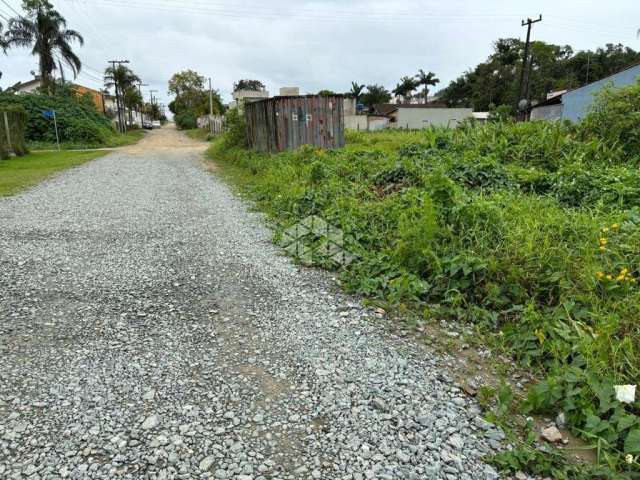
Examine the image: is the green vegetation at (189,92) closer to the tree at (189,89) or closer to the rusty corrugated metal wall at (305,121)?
the tree at (189,89)

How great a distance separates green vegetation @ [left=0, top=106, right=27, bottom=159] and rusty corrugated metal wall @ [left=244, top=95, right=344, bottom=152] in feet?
33.1

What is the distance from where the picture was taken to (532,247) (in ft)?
12.6

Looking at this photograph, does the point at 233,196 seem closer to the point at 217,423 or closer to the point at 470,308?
the point at 470,308

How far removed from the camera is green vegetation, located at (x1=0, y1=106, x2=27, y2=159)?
621 inches

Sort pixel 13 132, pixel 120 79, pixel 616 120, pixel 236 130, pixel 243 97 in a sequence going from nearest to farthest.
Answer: pixel 616 120
pixel 13 132
pixel 236 130
pixel 243 97
pixel 120 79

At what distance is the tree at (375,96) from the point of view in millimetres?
73625

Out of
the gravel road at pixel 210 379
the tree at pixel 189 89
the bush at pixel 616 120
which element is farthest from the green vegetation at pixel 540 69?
the gravel road at pixel 210 379

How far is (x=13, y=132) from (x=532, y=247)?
1932 cm

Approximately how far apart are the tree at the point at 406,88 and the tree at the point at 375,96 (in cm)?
180

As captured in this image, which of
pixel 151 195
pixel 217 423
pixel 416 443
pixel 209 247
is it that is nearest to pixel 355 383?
pixel 416 443

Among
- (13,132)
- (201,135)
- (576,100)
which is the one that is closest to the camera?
(13,132)

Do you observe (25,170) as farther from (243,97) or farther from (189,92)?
(189,92)

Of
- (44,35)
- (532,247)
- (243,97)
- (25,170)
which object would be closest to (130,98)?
(44,35)

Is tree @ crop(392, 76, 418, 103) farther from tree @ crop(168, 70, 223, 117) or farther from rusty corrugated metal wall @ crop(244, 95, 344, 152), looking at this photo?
rusty corrugated metal wall @ crop(244, 95, 344, 152)
